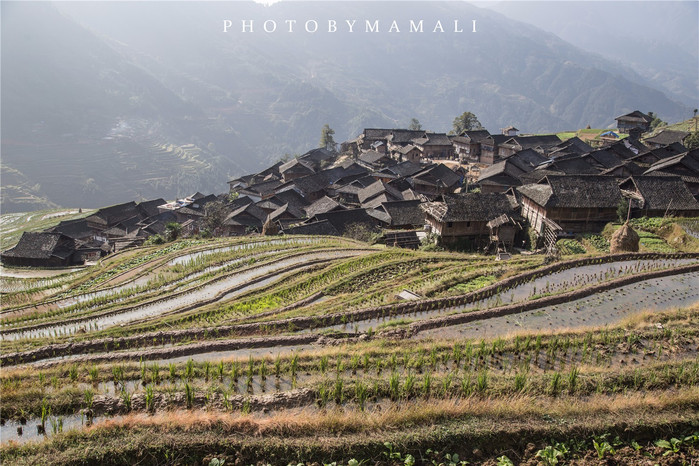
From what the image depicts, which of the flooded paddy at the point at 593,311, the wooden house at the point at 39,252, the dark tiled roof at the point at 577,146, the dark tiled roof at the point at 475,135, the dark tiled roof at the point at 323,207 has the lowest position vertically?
the wooden house at the point at 39,252

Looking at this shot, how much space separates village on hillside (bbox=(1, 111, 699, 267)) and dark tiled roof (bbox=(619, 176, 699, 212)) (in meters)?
0.08

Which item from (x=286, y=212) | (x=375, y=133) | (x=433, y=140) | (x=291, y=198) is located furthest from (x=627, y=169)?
(x=375, y=133)

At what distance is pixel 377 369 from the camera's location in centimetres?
1161

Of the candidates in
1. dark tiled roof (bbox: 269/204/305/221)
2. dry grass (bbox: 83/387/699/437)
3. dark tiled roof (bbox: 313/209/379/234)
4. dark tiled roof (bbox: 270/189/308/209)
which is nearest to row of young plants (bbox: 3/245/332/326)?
dark tiled roof (bbox: 313/209/379/234)

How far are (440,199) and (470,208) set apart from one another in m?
5.57

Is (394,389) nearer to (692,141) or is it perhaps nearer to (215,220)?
(215,220)

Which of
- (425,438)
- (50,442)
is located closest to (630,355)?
(425,438)

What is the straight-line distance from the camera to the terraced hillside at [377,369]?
8492 millimetres

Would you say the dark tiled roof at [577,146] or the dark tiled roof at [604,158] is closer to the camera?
the dark tiled roof at [604,158]

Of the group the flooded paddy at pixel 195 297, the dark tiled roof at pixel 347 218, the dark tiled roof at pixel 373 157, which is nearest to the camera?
the flooded paddy at pixel 195 297

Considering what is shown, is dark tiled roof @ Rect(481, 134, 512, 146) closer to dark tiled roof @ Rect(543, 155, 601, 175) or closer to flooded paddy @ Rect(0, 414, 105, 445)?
dark tiled roof @ Rect(543, 155, 601, 175)

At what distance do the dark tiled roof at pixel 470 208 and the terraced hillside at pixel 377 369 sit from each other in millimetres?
9134

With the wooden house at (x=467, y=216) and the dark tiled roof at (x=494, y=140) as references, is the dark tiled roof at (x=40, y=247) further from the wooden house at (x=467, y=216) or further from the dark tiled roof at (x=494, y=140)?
the dark tiled roof at (x=494, y=140)

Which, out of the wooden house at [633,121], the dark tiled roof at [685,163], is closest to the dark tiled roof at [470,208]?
the dark tiled roof at [685,163]
